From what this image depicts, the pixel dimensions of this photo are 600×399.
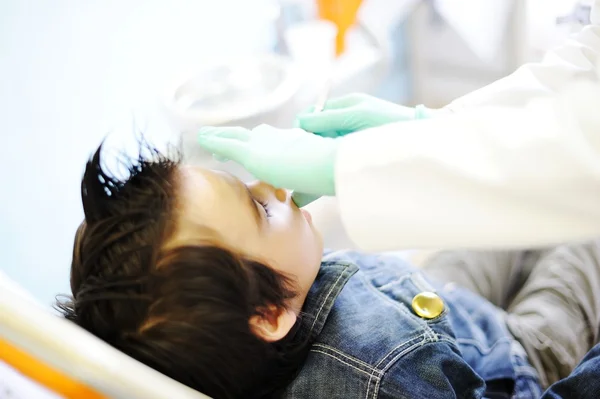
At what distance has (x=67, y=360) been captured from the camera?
423 mm

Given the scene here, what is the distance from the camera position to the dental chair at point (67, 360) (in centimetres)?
42

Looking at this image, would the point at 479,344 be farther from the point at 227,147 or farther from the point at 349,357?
the point at 227,147

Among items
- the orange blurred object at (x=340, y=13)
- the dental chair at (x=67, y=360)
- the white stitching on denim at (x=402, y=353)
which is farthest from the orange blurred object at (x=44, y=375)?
the orange blurred object at (x=340, y=13)

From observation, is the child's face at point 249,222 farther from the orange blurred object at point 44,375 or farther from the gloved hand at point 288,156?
the orange blurred object at point 44,375

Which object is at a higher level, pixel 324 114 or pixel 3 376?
pixel 324 114

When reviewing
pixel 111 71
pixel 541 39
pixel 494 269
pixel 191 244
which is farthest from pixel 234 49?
pixel 191 244

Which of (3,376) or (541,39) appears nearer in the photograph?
(3,376)

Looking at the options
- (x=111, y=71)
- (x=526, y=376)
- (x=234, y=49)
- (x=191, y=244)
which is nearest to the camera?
(x=191, y=244)

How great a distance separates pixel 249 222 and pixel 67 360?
0.21 meters

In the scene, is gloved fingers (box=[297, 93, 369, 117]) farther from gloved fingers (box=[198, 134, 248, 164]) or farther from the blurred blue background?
the blurred blue background

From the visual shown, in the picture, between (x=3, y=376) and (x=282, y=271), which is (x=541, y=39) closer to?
(x=282, y=271)

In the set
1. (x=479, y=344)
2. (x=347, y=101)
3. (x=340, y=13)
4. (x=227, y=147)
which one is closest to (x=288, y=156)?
(x=227, y=147)

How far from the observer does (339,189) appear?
0.48 m

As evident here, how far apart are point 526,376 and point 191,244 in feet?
1.38
